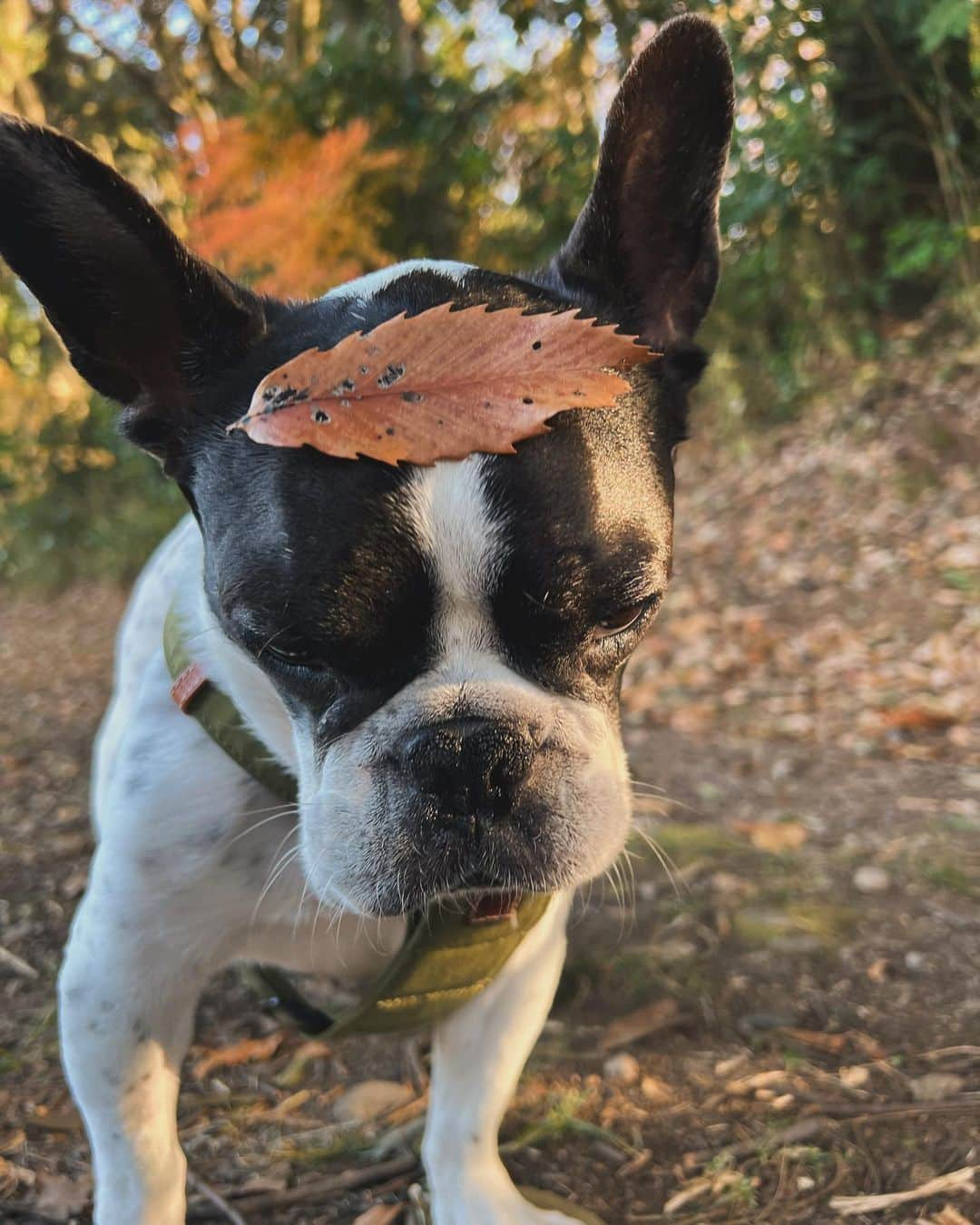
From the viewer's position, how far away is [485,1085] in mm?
2219

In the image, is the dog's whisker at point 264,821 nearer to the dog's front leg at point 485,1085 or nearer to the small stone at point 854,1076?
the dog's front leg at point 485,1085

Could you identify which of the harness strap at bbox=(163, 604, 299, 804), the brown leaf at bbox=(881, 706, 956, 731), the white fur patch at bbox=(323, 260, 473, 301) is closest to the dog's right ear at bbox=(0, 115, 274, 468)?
the white fur patch at bbox=(323, 260, 473, 301)

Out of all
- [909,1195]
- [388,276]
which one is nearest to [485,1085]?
[909,1195]

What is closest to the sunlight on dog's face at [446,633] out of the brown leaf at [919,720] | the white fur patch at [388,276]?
the white fur patch at [388,276]

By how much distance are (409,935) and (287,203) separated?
6658 mm

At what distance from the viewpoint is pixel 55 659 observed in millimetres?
8117

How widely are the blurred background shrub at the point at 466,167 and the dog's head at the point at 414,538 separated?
15.7ft

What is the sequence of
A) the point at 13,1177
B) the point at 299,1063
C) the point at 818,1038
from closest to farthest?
the point at 13,1177, the point at 818,1038, the point at 299,1063

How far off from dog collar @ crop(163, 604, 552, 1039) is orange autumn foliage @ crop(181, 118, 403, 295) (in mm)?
5753

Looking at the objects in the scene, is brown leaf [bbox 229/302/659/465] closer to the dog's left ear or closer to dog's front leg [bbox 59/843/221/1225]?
the dog's left ear

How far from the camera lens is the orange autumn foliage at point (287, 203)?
297 inches

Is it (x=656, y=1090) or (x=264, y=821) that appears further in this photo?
(x=656, y=1090)

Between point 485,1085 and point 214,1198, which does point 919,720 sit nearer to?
point 485,1085

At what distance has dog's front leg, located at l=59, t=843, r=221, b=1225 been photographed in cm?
194
